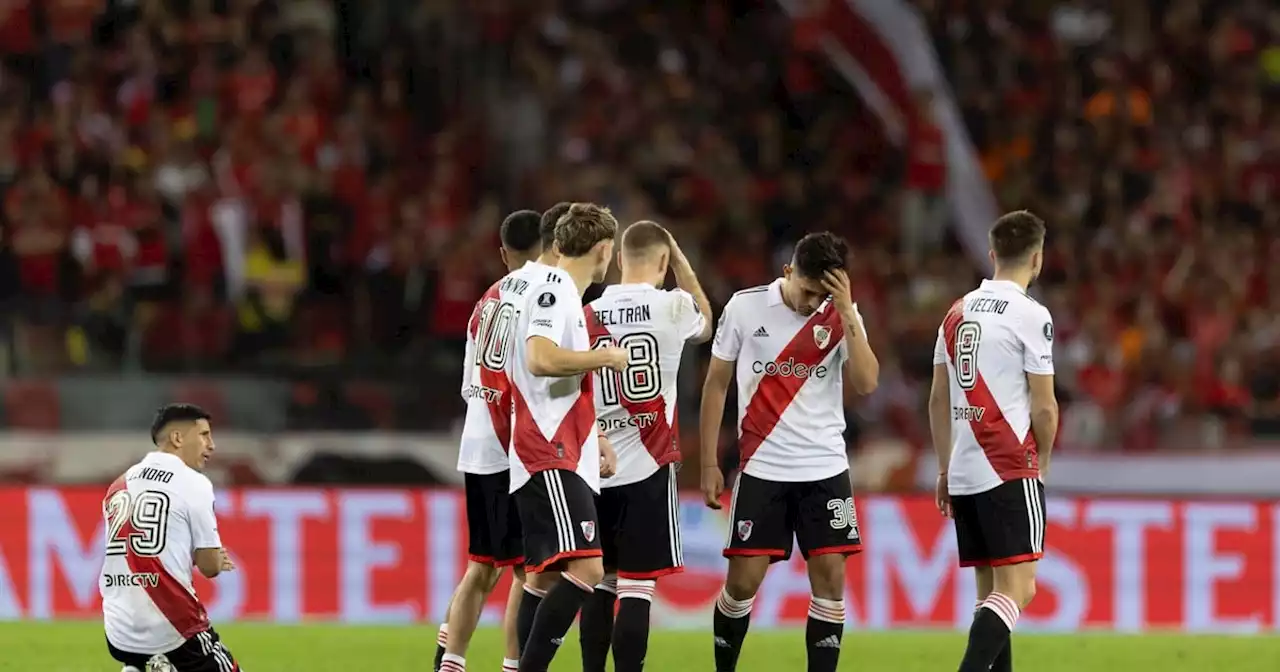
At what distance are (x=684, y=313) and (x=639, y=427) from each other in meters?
0.56

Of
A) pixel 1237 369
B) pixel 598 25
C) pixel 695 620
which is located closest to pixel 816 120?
pixel 598 25

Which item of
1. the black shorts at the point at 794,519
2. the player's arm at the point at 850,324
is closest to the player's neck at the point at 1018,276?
the player's arm at the point at 850,324

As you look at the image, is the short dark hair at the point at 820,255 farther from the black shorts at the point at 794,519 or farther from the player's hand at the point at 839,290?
the black shorts at the point at 794,519

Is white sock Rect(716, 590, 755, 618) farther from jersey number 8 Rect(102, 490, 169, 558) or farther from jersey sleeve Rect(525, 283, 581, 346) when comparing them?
jersey number 8 Rect(102, 490, 169, 558)

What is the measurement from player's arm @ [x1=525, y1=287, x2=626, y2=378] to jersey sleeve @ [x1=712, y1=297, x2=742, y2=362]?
1.10 m

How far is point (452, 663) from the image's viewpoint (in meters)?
8.76

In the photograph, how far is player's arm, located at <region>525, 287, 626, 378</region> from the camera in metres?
7.98

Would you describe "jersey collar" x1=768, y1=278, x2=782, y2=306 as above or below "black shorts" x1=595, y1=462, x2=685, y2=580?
above

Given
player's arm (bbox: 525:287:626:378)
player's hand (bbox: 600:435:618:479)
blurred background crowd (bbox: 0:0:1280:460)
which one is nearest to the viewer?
player's arm (bbox: 525:287:626:378)

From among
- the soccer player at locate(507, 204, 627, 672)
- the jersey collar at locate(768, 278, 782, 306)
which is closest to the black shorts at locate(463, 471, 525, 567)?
the soccer player at locate(507, 204, 627, 672)

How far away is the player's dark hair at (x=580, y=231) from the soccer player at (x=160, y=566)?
208 cm

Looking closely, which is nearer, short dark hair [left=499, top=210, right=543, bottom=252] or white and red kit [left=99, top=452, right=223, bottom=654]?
white and red kit [left=99, top=452, right=223, bottom=654]

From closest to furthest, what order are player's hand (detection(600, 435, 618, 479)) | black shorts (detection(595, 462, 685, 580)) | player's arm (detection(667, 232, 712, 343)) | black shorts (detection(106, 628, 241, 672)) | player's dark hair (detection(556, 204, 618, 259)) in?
player's dark hair (detection(556, 204, 618, 259)), player's hand (detection(600, 435, 618, 479)), black shorts (detection(595, 462, 685, 580)), black shorts (detection(106, 628, 241, 672)), player's arm (detection(667, 232, 712, 343))

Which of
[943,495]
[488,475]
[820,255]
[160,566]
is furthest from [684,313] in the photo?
[160,566]
